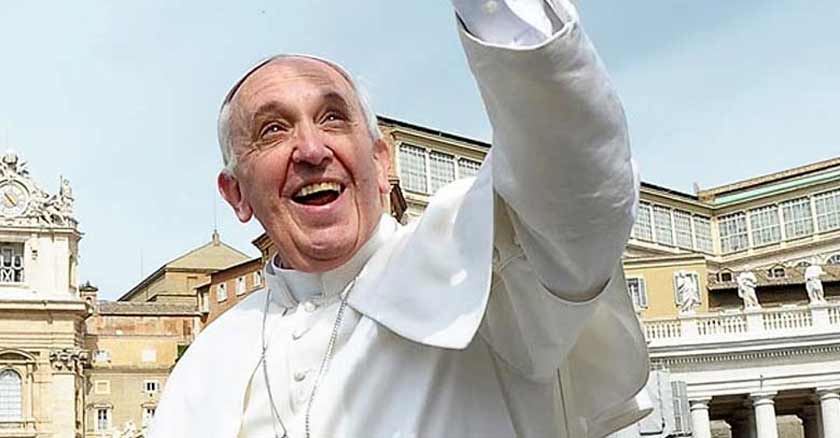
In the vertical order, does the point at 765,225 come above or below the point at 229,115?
above

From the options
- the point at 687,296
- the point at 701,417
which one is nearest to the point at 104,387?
the point at 687,296

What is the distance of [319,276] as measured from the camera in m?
2.14

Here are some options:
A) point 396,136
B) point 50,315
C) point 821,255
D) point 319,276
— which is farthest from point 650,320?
point 319,276

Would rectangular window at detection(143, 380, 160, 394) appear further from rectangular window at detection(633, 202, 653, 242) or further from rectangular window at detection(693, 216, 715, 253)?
rectangular window at detection(693, 216, 715, 253)

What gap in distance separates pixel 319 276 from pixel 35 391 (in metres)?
44.8

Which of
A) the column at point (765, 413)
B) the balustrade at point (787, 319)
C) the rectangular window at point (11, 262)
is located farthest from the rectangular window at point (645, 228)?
the rectangular window at point (11, 262)

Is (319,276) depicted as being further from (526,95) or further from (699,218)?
(699,218)

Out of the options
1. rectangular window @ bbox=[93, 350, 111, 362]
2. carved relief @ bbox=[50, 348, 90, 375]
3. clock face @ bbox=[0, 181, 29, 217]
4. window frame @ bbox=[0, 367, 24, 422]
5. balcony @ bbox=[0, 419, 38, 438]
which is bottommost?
balcony @ bbox=[0, 419, 38, 438]

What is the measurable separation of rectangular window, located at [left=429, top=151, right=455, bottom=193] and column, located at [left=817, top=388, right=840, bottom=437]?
13.0 m

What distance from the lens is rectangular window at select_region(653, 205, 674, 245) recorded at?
154ft

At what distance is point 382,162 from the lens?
2.16 m

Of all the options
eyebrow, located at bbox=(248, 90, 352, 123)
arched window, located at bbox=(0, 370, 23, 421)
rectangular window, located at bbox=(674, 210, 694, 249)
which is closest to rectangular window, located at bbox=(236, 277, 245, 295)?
arched window, located at bbox=(0, 370, 23, 421)

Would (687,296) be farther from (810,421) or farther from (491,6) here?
(491,6)

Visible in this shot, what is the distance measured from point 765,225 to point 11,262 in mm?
25971
